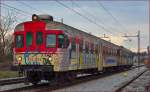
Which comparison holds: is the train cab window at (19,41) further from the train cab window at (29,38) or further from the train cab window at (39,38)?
the train cab window at (39,38)

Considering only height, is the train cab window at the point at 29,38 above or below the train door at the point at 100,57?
above

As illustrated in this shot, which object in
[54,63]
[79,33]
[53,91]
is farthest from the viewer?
[79,33]

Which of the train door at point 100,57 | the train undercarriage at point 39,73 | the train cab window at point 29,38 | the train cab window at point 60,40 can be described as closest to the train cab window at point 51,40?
the train cab window at point 60,40

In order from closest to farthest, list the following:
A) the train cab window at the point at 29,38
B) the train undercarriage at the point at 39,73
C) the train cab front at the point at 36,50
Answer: the train undercarriage at the point at 39,73 → the train cab front at the point at 36,50 → the train cab window at the point at 29,38

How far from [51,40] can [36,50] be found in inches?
35.9

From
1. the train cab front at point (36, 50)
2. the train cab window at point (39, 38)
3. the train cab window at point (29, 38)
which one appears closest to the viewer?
the train cab front at point (36, 50)

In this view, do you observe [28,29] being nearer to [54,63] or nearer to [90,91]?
[54,63]

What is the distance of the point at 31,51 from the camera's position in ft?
70.0

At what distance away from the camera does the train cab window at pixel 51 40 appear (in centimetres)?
2120

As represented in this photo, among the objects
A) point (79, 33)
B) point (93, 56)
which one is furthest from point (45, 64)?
point (93, 56)

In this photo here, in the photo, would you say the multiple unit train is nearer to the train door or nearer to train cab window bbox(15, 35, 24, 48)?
train cab window bbox(15, 35, 24, 48)

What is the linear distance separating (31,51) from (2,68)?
30.8 metres

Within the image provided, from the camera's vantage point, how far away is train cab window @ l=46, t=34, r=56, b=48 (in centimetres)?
2120

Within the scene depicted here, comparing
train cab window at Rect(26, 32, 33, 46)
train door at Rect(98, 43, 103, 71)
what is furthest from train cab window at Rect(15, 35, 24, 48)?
train door at Rect(98, 43, 103, 71)
